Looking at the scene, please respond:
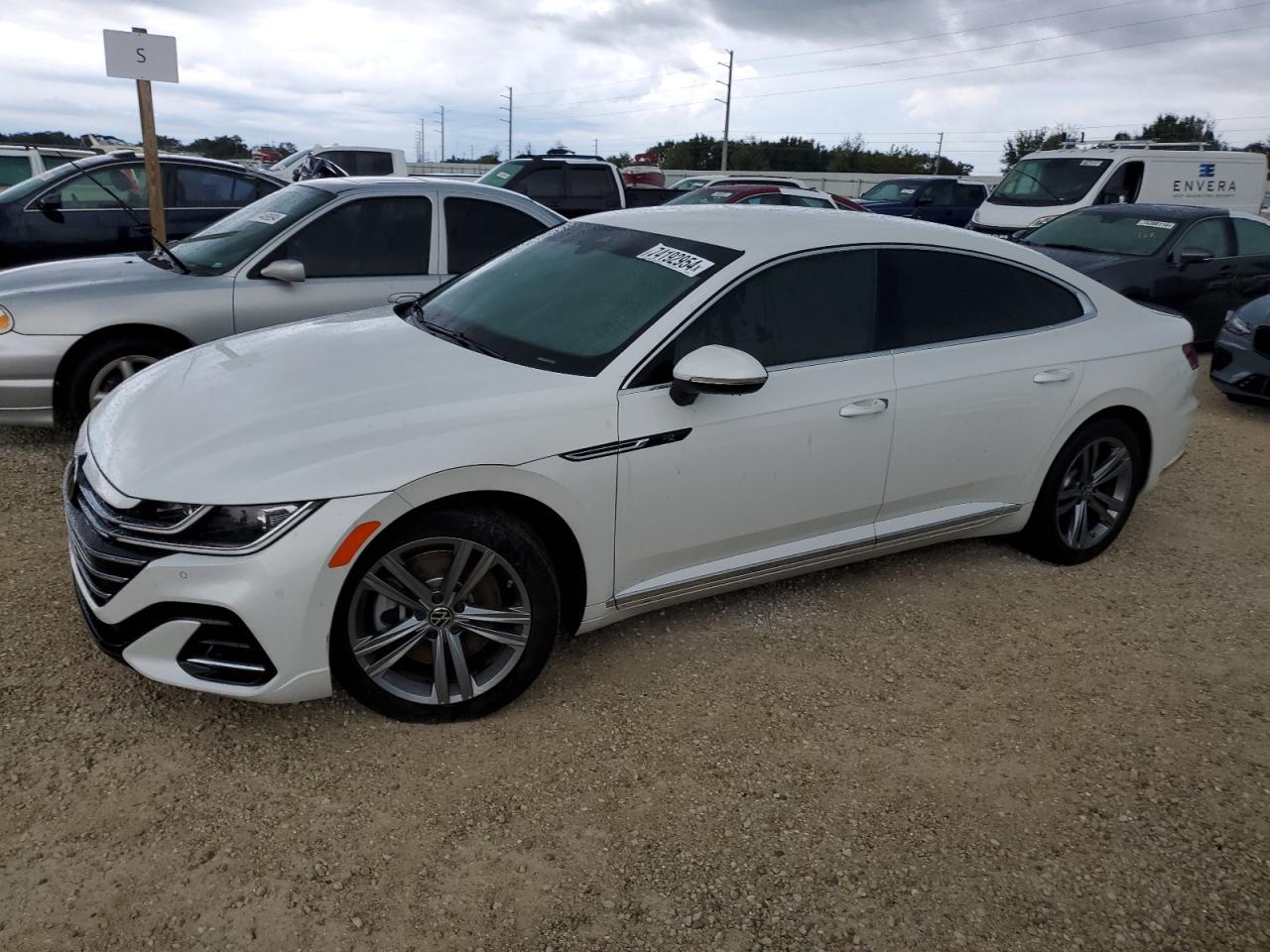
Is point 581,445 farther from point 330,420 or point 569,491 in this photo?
point 330,420

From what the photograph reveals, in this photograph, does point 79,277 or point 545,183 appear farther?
point 545,183

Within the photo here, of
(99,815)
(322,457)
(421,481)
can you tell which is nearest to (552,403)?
(421,481)

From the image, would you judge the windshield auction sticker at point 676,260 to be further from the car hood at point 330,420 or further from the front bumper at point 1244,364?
the front bumper at point 1244,364

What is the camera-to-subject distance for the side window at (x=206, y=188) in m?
9.02

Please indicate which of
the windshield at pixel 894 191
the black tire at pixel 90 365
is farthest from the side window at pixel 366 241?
the windshield at pixel 894 191

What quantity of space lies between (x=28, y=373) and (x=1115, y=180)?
15502 millimetres

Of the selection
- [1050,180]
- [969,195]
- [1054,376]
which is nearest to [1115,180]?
[1050,180]

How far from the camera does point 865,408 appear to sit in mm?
3713

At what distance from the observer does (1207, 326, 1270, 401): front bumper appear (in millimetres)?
7535

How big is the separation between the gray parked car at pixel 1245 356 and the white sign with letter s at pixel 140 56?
27.3ft

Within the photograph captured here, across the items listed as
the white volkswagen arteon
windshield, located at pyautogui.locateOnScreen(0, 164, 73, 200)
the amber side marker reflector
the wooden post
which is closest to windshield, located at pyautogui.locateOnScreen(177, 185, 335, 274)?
the wooden post

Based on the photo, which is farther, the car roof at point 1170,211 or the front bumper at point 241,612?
the car roof at point 1170,211

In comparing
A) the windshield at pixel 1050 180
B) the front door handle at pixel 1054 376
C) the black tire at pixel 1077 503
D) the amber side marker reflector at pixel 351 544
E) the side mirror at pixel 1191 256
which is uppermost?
the windshield at pixel 1050 180

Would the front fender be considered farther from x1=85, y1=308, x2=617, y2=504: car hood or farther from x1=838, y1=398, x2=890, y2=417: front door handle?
x1=838, y1=398, x2=890, y2=417: front door handle
